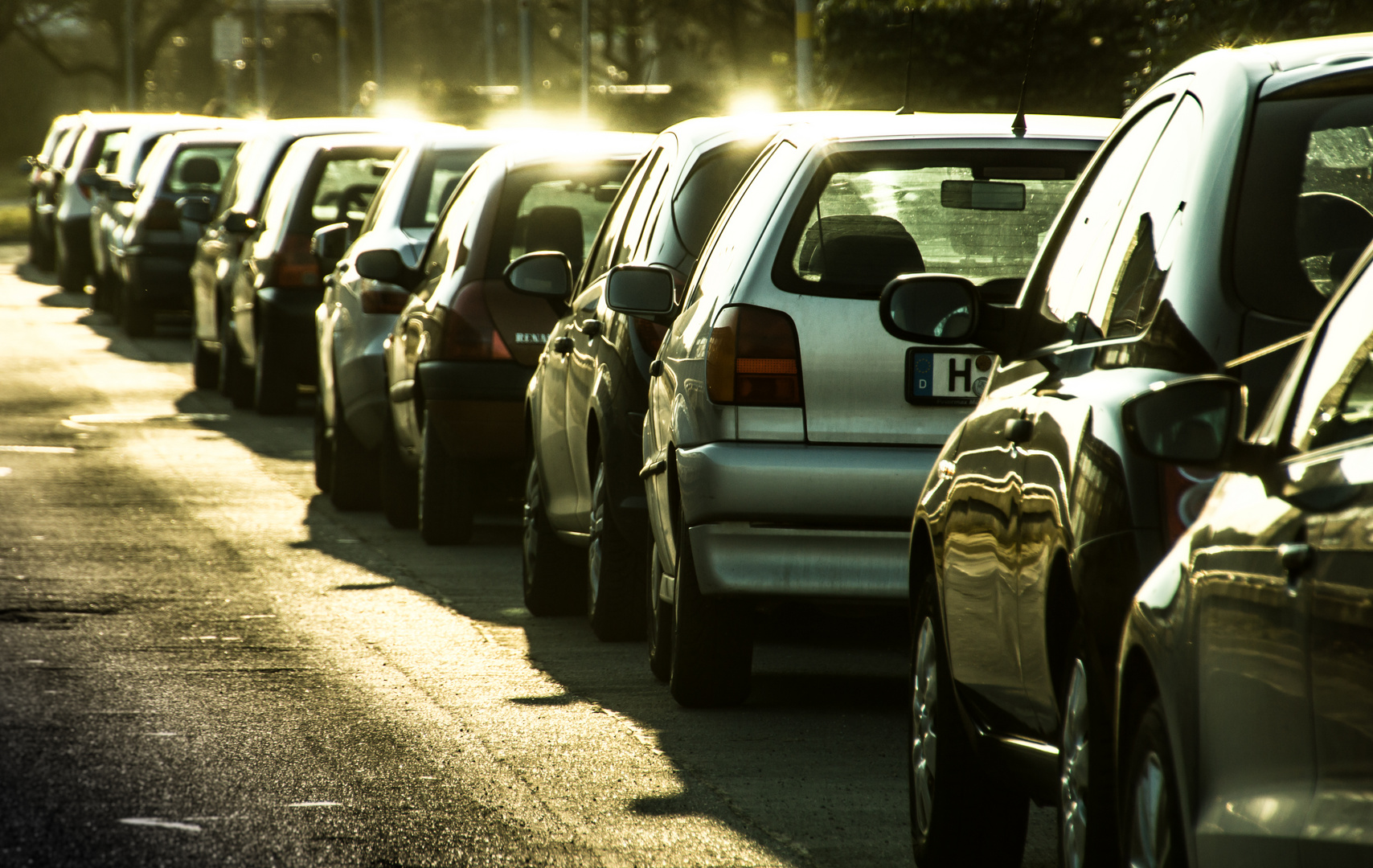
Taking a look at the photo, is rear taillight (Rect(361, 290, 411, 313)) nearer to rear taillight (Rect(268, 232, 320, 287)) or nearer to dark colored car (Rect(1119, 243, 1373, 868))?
rear taillight (Rect(268, 232, 320, 287))

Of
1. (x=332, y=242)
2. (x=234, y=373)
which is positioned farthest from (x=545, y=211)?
(x=234, y=373)

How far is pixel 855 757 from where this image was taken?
686cm

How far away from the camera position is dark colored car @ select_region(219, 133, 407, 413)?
16.0 metres

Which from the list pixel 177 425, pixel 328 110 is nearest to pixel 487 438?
pixel 177 425

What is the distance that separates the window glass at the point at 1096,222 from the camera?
15.8 ft

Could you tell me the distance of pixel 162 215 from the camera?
2367 cm

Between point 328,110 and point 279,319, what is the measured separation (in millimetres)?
55884

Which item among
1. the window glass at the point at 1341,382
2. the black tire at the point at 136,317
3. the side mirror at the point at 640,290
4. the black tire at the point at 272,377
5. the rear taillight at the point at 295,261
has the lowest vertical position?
the black tire at the point at 136,317

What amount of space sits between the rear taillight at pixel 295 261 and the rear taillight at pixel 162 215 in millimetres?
7686

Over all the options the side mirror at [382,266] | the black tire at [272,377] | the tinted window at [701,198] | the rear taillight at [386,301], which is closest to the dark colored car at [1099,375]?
the tinted window at [701,198]

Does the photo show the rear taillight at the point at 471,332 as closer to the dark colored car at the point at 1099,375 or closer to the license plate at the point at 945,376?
the license plate at the point at 945,376

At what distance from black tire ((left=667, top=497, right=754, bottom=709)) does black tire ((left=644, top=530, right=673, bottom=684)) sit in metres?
0.27

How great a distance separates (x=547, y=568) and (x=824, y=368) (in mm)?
2773

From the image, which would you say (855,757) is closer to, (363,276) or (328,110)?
(363,276)
